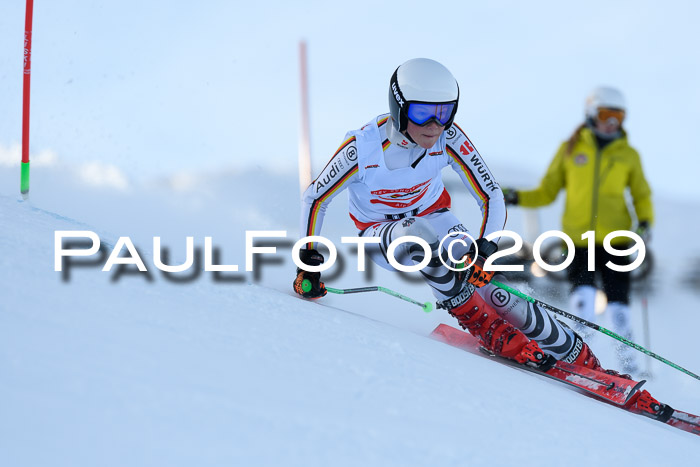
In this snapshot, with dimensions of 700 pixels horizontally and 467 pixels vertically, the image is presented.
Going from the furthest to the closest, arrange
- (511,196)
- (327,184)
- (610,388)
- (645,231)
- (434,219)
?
(511,196) < (645,231) < (434,219) < (327,184) < (610,388)

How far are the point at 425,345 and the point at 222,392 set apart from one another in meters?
1.43

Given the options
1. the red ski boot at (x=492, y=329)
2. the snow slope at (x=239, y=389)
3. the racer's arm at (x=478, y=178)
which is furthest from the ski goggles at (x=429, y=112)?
the snow slope at (x=239, y=389)

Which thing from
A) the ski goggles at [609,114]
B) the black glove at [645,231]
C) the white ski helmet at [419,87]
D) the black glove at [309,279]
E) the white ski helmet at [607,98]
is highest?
the white ski helmet at [607,98]

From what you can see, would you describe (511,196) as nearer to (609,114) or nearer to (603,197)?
(603,197)

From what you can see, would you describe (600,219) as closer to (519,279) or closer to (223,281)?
(519,279)

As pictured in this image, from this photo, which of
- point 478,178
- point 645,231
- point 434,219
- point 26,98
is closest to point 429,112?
point 478,178

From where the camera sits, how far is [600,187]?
15.2 ft

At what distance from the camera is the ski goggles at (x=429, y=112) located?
3424 mm

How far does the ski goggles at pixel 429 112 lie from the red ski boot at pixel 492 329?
3.17 feet

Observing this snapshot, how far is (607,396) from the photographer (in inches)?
139

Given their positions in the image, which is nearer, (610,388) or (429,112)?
(429,112)

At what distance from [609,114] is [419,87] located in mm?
1910

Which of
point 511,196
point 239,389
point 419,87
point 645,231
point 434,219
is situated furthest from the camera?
point 511,196

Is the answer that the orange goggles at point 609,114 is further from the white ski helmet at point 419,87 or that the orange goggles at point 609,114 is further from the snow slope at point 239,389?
the snow slope at point 239,389
